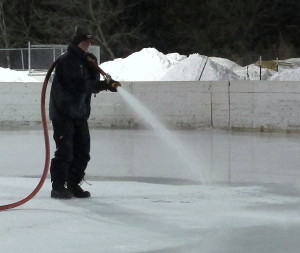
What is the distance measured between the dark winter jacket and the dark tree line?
35.5 m

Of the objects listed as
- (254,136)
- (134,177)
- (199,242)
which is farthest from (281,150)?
(199,242)

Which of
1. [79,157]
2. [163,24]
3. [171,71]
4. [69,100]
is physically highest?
[163,24]

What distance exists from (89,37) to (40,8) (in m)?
38.6

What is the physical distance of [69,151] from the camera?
26.1ft

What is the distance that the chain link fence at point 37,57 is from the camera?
27.4m

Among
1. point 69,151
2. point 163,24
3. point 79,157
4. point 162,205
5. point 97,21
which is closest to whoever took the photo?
point 162,205

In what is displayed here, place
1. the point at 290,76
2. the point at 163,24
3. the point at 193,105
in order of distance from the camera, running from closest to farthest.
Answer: the point at 193,105
the point at 290,76
the point at 163,24

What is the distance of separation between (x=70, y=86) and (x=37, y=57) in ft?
67.0

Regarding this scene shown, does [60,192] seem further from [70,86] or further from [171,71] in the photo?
[171,71]

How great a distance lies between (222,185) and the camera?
30.8 feet

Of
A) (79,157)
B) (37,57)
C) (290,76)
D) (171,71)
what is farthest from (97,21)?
(79,157)

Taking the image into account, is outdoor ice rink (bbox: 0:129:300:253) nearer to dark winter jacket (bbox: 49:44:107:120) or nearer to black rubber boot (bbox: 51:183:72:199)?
black rubber boot (bbox: 51:183:72:199)

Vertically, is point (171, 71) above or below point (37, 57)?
below

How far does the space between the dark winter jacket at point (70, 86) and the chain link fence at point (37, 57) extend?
1877 centimetres
